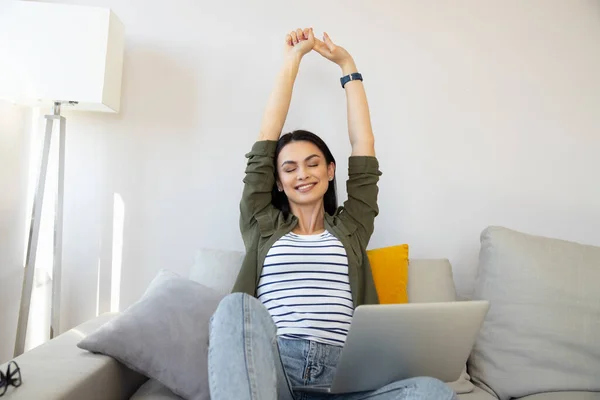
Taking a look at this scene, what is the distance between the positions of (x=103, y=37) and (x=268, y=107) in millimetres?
Answer: 580

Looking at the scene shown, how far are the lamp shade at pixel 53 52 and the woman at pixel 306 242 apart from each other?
0.58 meters

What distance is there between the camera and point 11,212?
177cm

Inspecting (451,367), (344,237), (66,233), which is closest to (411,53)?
(344,237)

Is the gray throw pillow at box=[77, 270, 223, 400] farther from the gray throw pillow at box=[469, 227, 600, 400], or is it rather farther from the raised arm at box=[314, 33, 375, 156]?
the gray throw pillow at box=[469, 227, 600, 400]

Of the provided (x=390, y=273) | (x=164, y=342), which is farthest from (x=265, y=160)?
(x=164, y=342)

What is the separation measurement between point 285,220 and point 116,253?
2.35 ft

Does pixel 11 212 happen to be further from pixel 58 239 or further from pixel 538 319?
pixel 538 319

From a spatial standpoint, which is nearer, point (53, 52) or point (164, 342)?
point (164, 342)

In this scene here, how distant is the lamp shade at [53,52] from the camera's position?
1.54 metres

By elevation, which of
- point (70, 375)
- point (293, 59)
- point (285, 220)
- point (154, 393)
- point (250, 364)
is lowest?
point (154, 393)

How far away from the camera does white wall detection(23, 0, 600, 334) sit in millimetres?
1914

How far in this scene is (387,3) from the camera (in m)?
2.08

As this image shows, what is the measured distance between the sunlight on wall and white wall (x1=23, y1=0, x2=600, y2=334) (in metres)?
0.02

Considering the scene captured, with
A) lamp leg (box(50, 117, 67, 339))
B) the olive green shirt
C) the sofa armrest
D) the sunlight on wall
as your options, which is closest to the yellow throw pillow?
the olive green shirt
